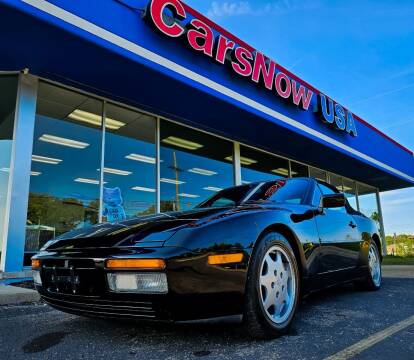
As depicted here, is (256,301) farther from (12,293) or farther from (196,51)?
(196,51)

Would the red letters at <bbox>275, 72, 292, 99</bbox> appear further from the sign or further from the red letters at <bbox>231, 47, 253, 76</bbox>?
the red letters at <bbox>231, 47, 253, 76</bbox>

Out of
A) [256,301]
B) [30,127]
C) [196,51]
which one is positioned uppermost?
[196,51]

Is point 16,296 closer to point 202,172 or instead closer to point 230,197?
point 230,197

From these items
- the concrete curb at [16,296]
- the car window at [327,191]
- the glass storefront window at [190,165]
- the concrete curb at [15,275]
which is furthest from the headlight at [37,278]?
the glass storefront window at [190,165]

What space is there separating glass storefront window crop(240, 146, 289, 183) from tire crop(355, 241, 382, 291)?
18.4 ft

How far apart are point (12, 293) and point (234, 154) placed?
689 centimetres

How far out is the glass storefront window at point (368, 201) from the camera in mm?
16719

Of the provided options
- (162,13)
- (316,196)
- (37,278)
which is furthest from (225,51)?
(37,278)

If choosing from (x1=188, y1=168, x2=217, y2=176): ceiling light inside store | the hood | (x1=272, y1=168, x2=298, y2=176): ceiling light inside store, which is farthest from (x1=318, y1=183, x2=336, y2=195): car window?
(x1=272, y1=168, x2=298, y2=176): ceiling light inside store

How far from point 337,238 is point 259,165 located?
24.5ft

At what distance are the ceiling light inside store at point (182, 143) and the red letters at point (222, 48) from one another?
2279 mm

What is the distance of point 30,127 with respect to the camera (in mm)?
5941

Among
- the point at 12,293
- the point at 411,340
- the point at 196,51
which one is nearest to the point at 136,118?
the point at 196,51

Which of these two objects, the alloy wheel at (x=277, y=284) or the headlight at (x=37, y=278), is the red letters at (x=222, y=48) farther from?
the headlight at (x=37, y=278)
